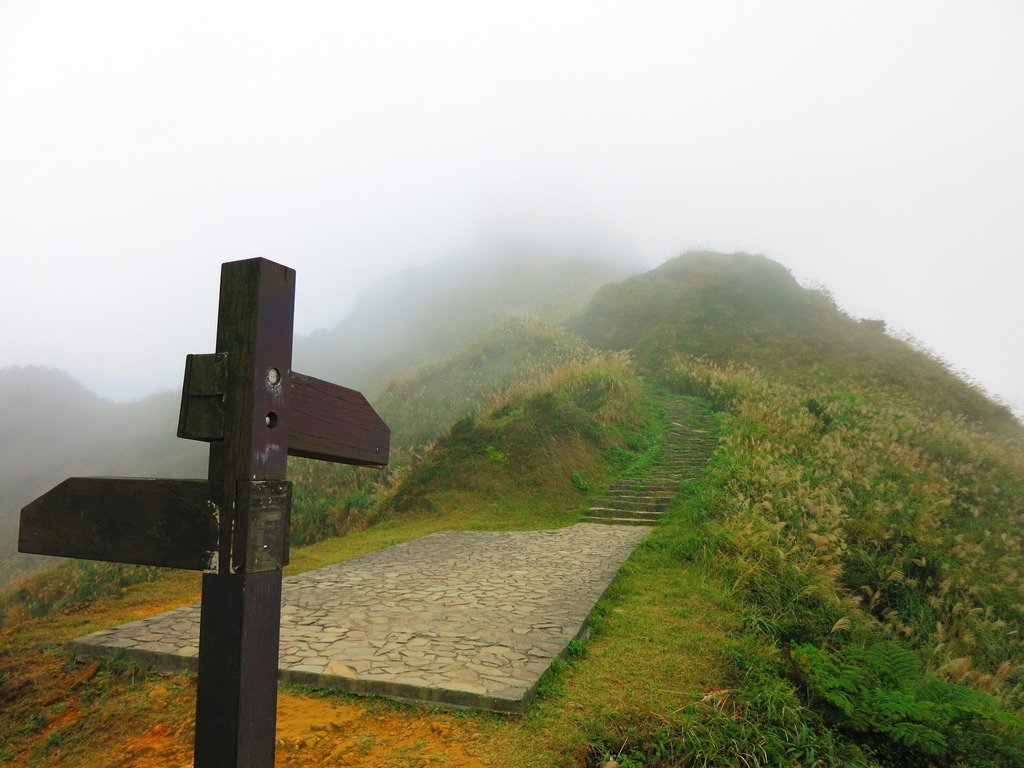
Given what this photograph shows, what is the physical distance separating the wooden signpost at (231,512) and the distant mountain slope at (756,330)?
22.4 meters

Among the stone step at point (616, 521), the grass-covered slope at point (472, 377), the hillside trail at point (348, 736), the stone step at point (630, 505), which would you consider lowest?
the stone step at point (616, 521)

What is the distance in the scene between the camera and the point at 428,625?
5.44 m

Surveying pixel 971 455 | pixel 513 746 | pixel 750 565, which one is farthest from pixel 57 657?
pixel 971 455

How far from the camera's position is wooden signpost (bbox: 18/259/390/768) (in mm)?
1670

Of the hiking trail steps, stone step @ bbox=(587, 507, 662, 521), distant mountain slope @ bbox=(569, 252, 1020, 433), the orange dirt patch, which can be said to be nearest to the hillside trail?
the orange dirt patch

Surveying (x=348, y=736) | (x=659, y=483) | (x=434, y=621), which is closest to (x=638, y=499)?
(x=659, y=483)

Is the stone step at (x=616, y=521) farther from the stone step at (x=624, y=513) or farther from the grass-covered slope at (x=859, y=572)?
the grass-covered slope at (x=859, y=572)

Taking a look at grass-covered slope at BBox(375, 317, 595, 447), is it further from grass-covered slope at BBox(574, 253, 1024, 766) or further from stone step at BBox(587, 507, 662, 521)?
stone step at BBox(587, 507, 662, 521)

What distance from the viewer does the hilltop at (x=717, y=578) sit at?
371 centimetres

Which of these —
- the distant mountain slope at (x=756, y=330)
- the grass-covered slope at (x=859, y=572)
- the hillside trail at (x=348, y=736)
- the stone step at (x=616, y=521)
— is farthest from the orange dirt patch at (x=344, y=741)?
the distant mountain slope at (x=756, y=330)

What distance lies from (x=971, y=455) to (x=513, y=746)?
13380 millimetres

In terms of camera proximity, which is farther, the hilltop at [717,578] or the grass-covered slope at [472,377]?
the grass-covered slope at [472,377]

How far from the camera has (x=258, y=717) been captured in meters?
1.71

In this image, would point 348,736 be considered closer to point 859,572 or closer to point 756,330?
point 859,572
